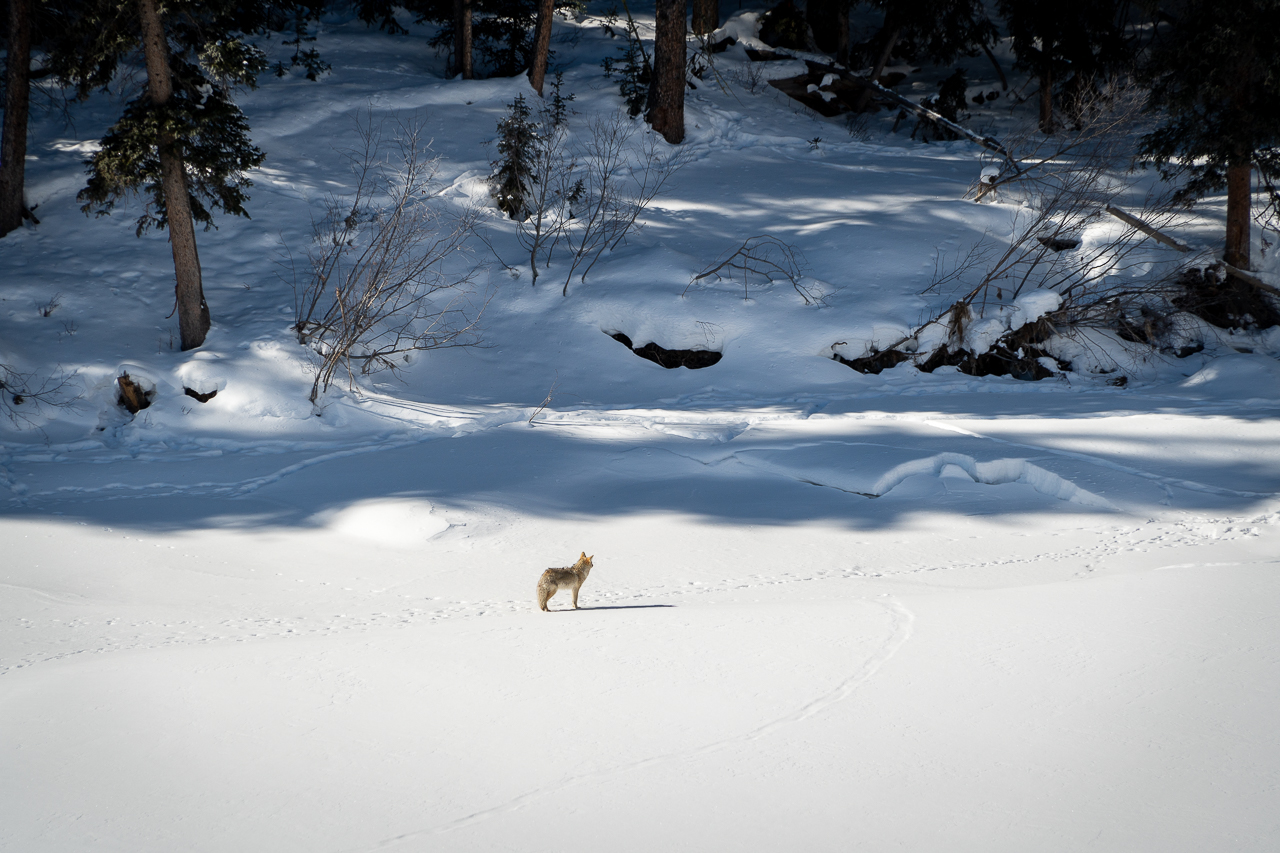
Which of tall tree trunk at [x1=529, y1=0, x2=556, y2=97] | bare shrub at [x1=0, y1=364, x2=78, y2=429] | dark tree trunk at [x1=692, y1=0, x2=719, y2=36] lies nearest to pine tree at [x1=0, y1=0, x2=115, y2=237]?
bare shrub at [x1=0, y1=364, x2=78, y2=429]

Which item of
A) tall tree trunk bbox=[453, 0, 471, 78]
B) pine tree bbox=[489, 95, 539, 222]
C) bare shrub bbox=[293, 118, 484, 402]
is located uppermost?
tall tree trunk bbox=[453, 0, 471, 78]

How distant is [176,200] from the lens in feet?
34.0

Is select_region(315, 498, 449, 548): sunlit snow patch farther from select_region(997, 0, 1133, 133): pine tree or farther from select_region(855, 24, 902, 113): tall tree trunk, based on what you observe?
select_region(855, 24, 902, 113): tall tree trunk

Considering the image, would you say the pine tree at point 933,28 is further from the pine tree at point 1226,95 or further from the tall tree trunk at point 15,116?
the tall tree trunk at point 15,116

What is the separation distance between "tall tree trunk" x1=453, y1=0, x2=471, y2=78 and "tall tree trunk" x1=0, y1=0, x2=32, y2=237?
8534 millimetres

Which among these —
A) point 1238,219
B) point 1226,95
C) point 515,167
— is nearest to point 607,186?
point 515,167

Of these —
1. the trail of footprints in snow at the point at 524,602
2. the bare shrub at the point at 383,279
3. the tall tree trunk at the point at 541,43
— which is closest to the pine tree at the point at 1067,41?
the tall tree trunk at the point at 541,43

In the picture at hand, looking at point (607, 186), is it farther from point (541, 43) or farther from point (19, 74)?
point (19, 74)

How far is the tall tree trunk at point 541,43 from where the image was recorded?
17.2 meters

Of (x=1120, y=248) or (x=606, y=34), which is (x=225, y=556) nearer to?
(x=1120, y=248)

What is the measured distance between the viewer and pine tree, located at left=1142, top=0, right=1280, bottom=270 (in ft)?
36.1

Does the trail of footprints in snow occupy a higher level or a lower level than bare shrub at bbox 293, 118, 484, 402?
lower

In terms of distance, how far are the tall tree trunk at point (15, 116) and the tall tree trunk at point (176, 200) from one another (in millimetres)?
3722

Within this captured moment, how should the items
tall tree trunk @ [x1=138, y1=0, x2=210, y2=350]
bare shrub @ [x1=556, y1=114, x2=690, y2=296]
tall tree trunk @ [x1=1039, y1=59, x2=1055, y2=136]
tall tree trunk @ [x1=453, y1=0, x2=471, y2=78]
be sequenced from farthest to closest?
1. tall tree trunk @ [x1=453, y1=0, x2=471, y2=78]
2. tall tree trunk @ [x1=1039, y1=59, x2=1055, y2=136]
3. bare shrub @ [x1=556, y1=114, x2=690, y2=296]
4. tall tree trunk @ [x1=138, y1=0, x2=210, y2=350]
